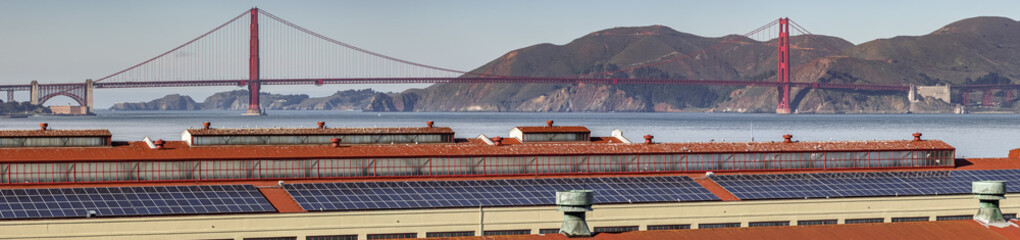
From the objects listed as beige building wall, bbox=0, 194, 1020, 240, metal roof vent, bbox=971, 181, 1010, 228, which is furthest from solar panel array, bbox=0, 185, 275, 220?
metal roof vent, bbox=971, 181, 1010, 228

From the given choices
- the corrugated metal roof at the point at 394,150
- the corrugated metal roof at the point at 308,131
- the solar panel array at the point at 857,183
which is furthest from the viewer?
the corrugated metal roof at the point at 308,131

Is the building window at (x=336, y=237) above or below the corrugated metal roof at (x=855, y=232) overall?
below

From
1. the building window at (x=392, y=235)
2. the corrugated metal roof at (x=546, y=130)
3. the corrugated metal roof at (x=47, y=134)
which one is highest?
the corrugated metal roof at (x=546, y=130)

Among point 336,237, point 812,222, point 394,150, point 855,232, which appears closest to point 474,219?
point 336,237

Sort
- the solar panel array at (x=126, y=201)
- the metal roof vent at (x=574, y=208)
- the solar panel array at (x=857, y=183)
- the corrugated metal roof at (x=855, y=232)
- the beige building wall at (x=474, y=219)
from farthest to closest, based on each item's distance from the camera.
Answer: the solar panel array at (x=857, y=183) < the solar panel array at (x=126, y=201) < the beige building wall at (x=474, y=219) < the corrugated metal roof at (x=855, y=232) < the metal roof vent at (x=574, y=208)

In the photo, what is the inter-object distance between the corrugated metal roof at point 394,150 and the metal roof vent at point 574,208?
5111cm

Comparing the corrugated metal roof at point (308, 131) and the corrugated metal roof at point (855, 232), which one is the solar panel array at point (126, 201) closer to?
the corrugated metal roof at point (308, 131)

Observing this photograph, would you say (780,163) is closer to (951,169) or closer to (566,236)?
(951,169)

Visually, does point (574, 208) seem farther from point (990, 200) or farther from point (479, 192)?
point (479, 192)

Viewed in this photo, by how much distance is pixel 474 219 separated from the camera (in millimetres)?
87312

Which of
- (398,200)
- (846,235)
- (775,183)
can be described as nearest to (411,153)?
(398,200)

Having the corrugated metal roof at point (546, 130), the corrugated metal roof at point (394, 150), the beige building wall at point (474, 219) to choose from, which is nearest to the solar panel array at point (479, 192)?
the beige building wall at point (474, 219)

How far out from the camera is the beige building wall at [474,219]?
7875cm

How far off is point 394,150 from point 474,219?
15620 mm
